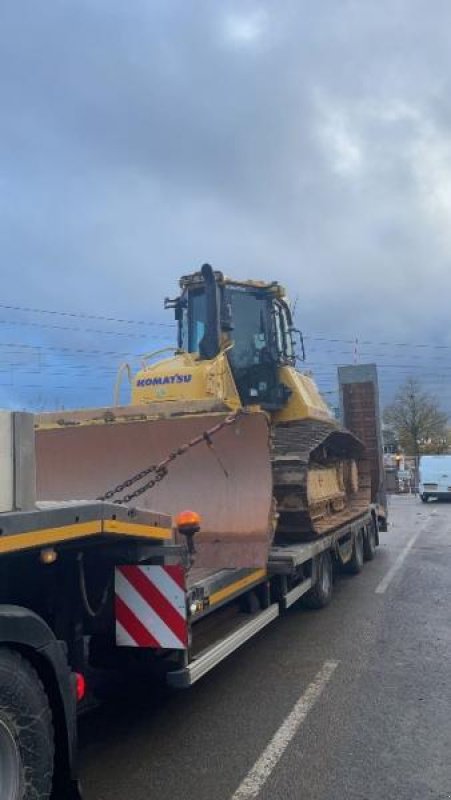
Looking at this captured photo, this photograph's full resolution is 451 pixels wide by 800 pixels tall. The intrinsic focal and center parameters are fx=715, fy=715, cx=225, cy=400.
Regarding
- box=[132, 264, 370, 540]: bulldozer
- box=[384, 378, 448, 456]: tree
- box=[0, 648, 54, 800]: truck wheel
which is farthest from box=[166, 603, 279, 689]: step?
box=[384, 378, 448, 456]: tree

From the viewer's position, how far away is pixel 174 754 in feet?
13.6

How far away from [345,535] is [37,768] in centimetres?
682

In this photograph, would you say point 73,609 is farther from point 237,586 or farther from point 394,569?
point 394,569

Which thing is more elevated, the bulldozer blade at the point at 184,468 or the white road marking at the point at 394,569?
the bulldozer blade at the point at 184,468

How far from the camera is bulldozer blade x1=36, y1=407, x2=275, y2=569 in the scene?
6.07 m

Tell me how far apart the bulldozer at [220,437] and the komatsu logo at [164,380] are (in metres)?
0.01

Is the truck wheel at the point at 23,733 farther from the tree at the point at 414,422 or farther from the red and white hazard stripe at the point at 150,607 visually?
the tree at the point at 414,422

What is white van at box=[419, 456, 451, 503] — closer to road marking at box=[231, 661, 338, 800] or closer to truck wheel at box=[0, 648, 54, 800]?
road marking at box=[231, 661, 338, 800]

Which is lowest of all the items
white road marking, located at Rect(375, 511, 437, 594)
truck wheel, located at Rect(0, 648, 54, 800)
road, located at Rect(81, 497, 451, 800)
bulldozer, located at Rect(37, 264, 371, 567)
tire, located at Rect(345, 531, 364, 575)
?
road, located at Rect(81, 497, 451, 800)

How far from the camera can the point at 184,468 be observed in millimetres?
6691

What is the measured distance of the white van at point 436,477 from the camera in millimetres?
29109

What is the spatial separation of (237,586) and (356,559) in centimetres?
546

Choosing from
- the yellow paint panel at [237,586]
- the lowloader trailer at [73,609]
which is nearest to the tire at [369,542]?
the yellow paint panel at [237,586]

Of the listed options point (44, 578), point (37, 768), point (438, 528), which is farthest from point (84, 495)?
point (438, 528)
